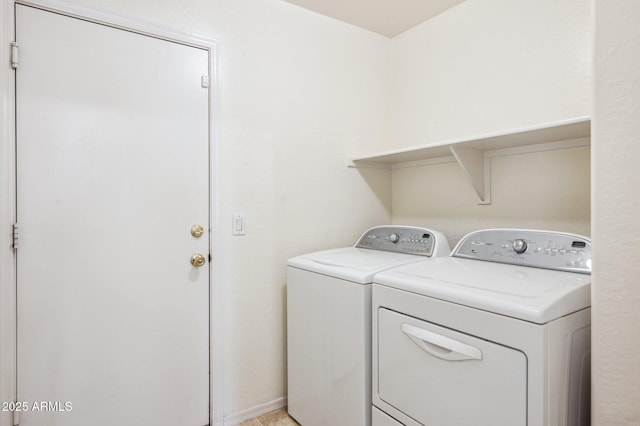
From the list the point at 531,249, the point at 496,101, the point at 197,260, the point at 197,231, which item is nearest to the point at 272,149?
the point at 197,231

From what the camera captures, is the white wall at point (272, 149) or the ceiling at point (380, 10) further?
the ceiling at point (380, 10)

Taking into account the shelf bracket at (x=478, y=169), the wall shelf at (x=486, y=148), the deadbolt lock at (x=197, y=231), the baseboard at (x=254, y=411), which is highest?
the wall shelf at (x=486, y=148)

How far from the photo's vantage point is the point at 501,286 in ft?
3.70

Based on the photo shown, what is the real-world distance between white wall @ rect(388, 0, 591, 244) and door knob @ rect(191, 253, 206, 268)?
1.38 meters

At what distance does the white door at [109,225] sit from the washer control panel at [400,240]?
98 cm

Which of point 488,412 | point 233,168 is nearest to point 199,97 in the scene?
point 233,168

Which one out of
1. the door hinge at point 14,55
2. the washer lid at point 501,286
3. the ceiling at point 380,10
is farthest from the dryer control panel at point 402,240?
the door hinge at point 14,55

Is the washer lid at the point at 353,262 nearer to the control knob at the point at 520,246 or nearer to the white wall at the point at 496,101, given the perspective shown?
the control knob at the point at 520,246

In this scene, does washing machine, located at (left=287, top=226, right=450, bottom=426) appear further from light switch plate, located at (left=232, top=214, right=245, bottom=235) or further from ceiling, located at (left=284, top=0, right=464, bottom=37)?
ceiling, located at (left=284, top=0, right=464, bottom=37)

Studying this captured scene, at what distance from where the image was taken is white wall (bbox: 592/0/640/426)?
83cm

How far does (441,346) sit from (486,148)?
3.87 feet

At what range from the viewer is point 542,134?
4.96 feet

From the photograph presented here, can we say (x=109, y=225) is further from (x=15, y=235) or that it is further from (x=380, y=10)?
(x=380, y=10)

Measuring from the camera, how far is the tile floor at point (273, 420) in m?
1.86
